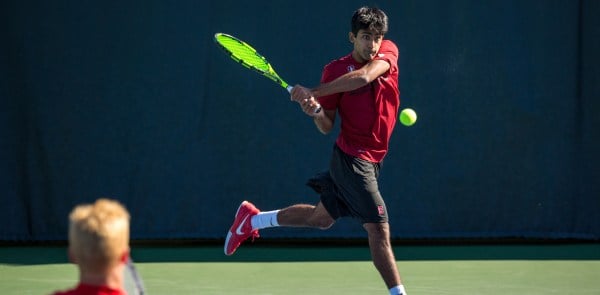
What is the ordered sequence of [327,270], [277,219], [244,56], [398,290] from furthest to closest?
[327,270] → [277,219] → [244,56] → [398,290]

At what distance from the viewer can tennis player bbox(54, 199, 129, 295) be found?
7.97 ft

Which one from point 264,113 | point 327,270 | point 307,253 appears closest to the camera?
point 327,270

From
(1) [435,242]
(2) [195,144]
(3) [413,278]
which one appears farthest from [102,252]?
(1) [435,242]

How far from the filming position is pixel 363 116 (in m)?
4.89

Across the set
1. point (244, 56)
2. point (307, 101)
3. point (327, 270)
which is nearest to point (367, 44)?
point (307, 101)

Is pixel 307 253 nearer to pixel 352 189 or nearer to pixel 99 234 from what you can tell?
pixel 352 189

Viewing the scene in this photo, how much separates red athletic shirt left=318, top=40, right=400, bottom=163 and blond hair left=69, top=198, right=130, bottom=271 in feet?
8.28

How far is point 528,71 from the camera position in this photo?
726cm

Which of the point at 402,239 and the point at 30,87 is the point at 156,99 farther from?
the point at 402,239

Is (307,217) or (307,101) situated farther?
(307,217)

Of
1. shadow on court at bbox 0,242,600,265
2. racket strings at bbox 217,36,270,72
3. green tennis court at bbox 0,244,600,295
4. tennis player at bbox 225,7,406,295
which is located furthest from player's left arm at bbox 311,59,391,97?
shadow on court at bbox 0,242,600,265

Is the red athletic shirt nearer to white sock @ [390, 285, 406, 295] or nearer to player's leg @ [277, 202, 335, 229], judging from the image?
player's leg @ [277, 202, 335, 229]

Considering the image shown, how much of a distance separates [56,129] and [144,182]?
0.70 m

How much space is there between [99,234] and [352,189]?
2.55 metres
